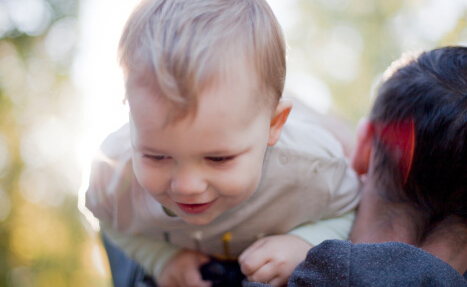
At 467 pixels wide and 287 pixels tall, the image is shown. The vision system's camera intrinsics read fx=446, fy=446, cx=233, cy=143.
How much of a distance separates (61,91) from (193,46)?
10.5 ft

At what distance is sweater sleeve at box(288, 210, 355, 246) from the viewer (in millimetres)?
1203

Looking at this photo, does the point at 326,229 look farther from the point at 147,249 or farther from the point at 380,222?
the point at 147,249

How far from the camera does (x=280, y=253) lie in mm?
1143

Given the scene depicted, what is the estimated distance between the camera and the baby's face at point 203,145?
0.79 metres

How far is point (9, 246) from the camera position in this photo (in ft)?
12.6

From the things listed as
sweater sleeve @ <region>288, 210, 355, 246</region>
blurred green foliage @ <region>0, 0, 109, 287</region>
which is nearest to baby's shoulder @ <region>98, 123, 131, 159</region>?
sweater sleeve @ <region>288, 210, 355, 246</region>

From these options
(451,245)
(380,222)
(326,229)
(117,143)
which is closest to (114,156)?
(117,143)

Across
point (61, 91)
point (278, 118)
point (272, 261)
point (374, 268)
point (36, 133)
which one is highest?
point (278, 118)

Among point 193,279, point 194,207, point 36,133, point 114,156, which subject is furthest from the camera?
point 36,133

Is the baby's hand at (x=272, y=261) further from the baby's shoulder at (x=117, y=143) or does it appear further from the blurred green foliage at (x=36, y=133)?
the blurred green foliage at (x=36, y=133)

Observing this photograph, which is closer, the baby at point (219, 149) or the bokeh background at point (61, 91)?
the baby at point (219, 149)

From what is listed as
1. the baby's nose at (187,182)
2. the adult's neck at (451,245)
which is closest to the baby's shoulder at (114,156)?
the baby's nose at (187,182)

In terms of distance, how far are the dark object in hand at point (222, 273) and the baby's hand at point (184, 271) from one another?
2 centimetres

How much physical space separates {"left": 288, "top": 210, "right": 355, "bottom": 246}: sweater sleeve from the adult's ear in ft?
0.47
